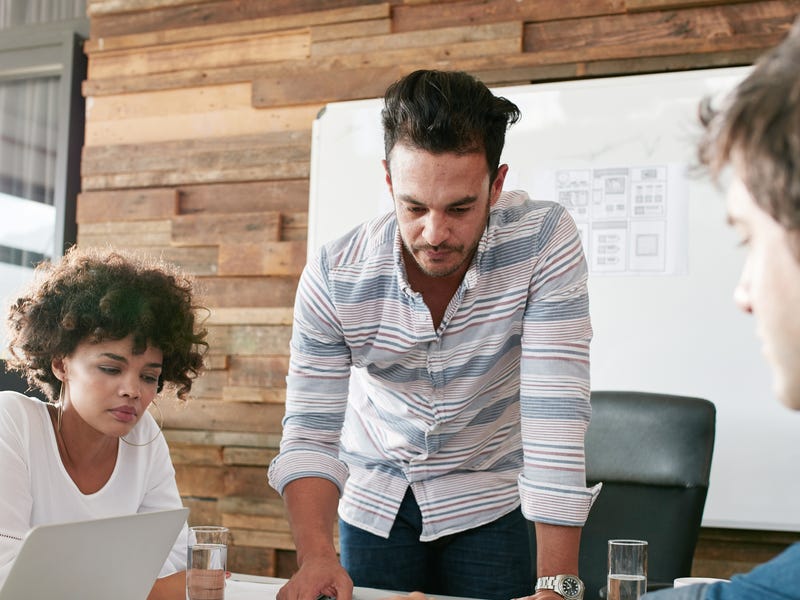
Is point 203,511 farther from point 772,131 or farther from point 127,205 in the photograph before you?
point 772,131

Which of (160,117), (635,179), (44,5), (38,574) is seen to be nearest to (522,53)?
(635,179)

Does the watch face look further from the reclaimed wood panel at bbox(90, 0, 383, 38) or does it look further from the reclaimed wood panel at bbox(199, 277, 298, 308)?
the reclaimed wood panel at bbox(90, 0, 383, 38)

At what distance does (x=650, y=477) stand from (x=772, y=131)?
1.46 m

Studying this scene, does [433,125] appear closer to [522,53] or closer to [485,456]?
[485,456]

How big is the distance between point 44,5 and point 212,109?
0.93 metres

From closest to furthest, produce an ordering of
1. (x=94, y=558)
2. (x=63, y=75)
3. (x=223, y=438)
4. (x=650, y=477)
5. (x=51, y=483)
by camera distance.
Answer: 1. (x=94, y=558)
2. (x=51, y=483)
3. (x=650, y=477)
4. (x=223, y=438)
5. (x=63, y=75)

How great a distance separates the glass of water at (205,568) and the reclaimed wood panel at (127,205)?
Result: 223 centimetres

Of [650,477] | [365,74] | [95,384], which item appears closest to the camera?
[95,384]

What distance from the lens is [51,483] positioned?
159 centimetres

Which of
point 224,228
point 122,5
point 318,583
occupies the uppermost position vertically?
point 122,5

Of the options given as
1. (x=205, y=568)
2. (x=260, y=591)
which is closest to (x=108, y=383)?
(x=260, y=591)

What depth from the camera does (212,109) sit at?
3.31m

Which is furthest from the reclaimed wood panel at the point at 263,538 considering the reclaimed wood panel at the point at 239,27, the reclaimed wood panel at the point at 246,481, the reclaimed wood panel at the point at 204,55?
the reclaimed wood panel at the point at 239,27

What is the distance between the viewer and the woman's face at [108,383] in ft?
5.56
